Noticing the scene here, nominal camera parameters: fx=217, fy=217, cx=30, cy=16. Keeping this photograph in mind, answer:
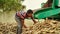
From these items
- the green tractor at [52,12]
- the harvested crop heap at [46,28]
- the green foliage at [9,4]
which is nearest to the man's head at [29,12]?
the green tractor at [52,12]

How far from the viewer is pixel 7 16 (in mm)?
16250

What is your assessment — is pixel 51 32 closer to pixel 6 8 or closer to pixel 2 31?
pixel 2 31

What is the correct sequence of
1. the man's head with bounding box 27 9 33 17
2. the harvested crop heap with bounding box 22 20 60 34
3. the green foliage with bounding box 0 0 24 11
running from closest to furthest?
the harvested crop heap with bounding box 22 20 60 34 < the man's head with bounding box 27 9 33 17 < the green foliage with bounding box 0 0 24 11

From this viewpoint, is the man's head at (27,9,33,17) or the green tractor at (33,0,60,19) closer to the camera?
the green tractor at (33,0,60,19)

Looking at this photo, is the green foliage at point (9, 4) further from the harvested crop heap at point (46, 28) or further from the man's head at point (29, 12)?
the harvested crop heap at point (46, 28)

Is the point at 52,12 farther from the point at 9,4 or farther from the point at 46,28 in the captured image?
the point at 9,4

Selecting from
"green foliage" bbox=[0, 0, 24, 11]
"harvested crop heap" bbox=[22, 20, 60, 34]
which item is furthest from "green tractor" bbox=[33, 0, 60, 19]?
"green foliage" bbox=[0, 0, 24, 11]

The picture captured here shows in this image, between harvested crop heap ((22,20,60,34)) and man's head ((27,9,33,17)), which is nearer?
→ harvested crop heap ((22,20,60,34))

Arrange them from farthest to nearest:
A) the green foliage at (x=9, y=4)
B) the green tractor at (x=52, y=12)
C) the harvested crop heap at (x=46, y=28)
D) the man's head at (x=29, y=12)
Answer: the green foliage at (x=9, y=4), the man's head at (x=29, y=12), the green tractor at (x=52, y=12), the harvested crop heap at (x=46, y=28)

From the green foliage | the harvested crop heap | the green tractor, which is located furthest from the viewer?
the green foliage

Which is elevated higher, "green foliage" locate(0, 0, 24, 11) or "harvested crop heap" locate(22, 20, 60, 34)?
"green foliage" locate(0, 0, 24, 11)

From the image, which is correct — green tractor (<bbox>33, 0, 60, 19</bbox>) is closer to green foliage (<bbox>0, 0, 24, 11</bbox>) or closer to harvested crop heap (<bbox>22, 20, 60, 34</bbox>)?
harvested crop heap (<bbox>22, 20, 60, 34</bbox>)

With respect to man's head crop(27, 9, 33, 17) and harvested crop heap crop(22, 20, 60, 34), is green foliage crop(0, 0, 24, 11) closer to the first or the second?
man's head crop(27, 9, 33, 17)

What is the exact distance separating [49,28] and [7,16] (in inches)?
462
